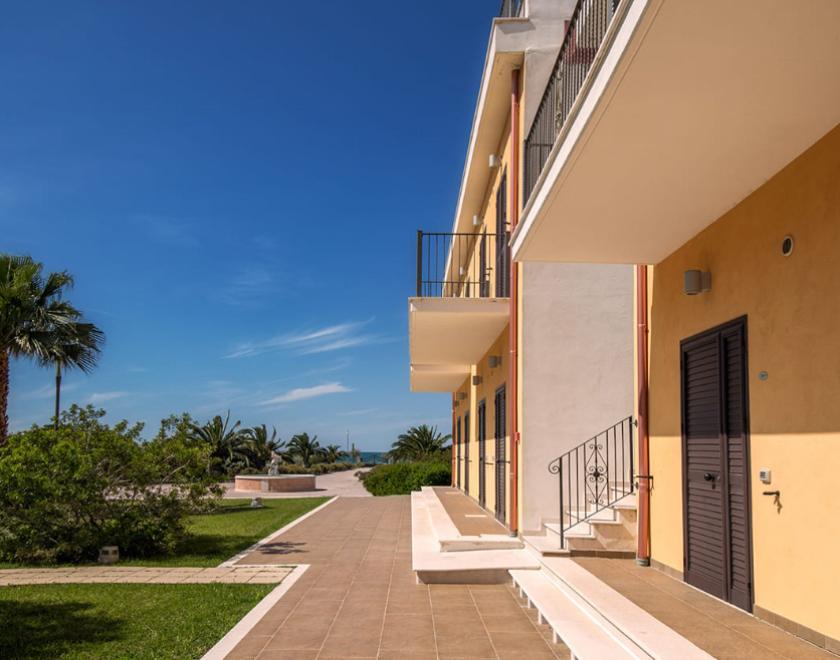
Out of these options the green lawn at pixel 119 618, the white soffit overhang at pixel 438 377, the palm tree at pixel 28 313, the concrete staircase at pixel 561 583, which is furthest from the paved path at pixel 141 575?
the white soffit overhang at pixel 438 377

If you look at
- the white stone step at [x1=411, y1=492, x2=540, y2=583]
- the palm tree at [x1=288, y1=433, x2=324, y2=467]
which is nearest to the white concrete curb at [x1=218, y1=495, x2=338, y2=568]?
the white stone step at [x1=411, y1=492, x2=540, y2=583]

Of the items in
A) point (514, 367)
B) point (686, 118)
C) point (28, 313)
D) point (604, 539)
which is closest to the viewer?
point (686, 118)

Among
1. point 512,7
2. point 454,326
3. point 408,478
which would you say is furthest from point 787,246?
point 408,478

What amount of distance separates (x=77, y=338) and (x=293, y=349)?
2932 centimetres

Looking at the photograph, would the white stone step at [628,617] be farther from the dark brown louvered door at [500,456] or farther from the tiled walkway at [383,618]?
the dark brown louvered door at [500,456]

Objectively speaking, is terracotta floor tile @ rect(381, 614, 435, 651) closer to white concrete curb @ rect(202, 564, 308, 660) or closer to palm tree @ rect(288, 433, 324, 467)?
white concrete curb @ rect(202, 564, 308, 660)

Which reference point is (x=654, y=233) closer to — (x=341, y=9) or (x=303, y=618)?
(x=303, y=618)

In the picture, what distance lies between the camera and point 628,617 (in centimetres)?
538

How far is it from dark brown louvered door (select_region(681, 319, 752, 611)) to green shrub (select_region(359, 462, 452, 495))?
18509mm

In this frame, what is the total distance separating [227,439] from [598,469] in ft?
102

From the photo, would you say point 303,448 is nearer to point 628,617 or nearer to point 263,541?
point 263,541

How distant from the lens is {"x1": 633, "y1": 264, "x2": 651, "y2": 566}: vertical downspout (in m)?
7.76

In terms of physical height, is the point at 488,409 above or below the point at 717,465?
above

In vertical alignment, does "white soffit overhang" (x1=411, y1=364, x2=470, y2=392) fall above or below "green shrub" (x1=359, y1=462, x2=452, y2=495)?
above
